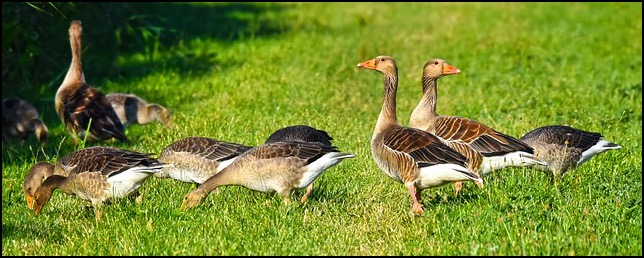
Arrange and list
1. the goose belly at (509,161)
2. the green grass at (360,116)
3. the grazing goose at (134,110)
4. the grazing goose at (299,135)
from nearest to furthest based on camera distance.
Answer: the green grass at (360,116), the goose belly at (509,161), the grazing goose at (299,135), the grazing goose at (134,110)

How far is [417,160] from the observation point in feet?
31.2

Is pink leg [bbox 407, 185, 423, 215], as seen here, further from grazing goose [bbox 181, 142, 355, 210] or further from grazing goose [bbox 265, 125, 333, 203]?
grazing goose [bbox 265, 125, 333, 203]

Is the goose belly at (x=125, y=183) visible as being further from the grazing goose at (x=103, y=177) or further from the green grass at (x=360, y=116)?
the green grass at (x=360, y=116)

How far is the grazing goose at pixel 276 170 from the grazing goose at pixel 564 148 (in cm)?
252

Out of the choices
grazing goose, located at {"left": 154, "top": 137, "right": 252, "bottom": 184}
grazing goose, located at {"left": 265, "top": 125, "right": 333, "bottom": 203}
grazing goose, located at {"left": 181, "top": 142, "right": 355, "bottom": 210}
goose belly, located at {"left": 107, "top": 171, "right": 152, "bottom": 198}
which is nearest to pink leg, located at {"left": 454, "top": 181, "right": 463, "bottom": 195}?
grazing goose, located at {"left": 181, "top": 142, "right": 355, "bottom": 210}

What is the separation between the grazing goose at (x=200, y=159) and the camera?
10797mm

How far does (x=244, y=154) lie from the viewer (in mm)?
10133

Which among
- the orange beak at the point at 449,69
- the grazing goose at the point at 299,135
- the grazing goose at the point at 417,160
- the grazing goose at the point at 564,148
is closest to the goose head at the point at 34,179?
the grazing goose at the point at 299,135


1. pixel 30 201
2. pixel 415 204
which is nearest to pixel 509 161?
pixel 415 204

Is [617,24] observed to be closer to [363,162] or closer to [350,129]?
[350,129]

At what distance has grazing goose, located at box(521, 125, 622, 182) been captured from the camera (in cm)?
1084

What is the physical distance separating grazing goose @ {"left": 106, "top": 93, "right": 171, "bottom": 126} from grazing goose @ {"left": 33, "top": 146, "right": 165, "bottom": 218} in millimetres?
4869

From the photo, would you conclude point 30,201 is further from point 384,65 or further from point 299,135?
point 384,65

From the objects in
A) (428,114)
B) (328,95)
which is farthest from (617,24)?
(428,114)
